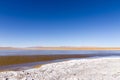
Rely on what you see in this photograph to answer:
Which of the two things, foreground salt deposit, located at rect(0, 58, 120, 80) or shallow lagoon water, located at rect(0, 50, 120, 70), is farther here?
shallow lagoon water, located at rect(0, 50, 120, 70)

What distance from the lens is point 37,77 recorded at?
1102 cm

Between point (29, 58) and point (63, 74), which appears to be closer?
point (63, 74)

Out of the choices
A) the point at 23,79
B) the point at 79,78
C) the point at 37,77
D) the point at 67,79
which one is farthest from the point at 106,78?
the point at 23,79

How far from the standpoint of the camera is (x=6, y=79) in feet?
33.5

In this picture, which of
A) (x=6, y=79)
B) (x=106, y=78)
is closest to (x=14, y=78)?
(x=6, y=79)

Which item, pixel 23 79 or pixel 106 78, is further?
pixel 106 78

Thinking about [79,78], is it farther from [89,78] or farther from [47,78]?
[47,78]

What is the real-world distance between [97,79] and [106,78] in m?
0.74

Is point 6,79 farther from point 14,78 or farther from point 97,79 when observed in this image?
point 97,79

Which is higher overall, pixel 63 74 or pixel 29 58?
pixel 29 58

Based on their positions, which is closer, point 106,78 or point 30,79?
point 30,79

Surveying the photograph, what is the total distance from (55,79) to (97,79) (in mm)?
2741

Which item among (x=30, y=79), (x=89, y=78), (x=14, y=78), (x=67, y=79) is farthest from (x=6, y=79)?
(x=89, y=78)

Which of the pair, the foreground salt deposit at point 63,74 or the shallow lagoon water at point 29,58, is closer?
the foreground salt deposit at point 63,74
